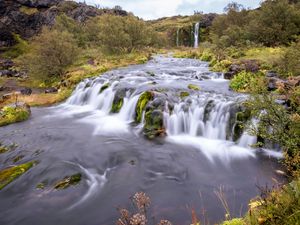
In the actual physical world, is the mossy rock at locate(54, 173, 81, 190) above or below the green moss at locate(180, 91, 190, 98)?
below

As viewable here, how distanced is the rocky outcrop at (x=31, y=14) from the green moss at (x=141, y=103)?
62.4 metres

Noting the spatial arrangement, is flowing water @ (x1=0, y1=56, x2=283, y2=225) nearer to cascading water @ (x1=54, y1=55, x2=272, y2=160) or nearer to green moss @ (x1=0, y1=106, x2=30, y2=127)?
cascading water @ (x1=54, y1=55, x2=272, y2=160)

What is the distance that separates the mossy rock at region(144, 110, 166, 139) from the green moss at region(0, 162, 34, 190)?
17.4 feet

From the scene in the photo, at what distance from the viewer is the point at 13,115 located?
16.3 meters

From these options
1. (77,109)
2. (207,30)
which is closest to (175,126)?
(77,109)

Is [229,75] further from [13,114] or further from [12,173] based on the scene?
[12,173]

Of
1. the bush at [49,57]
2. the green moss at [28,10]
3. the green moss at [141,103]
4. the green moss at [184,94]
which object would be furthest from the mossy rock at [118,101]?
the green moss at [28,10]

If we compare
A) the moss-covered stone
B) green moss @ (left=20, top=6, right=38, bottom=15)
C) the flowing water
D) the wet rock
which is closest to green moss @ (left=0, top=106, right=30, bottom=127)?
the moss-covered stone

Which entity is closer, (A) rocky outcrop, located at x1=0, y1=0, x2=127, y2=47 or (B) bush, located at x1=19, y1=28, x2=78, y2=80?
(B) bush, located at x1=19, y1=28, x2=78, y2=80

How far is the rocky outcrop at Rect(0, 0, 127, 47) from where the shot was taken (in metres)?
71.9

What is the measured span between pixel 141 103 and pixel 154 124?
217 cm

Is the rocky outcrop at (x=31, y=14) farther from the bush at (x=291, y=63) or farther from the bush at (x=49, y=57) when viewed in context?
the bush at (x=291, y=63)

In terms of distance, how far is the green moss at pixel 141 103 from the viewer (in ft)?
48.3

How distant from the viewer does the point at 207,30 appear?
299 feet
